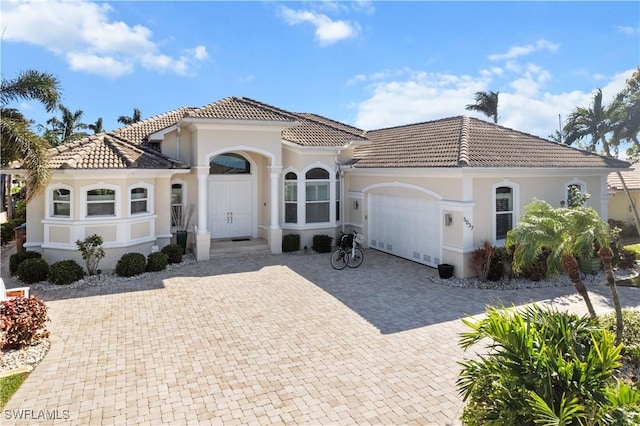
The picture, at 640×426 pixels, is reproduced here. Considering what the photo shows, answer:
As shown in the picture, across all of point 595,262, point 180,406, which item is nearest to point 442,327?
point 180,406

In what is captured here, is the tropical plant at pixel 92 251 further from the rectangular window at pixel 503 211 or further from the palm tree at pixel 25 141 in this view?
the rectangular window at pixel 503 211

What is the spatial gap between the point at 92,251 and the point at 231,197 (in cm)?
708

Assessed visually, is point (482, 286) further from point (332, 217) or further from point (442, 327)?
point (332, 217)

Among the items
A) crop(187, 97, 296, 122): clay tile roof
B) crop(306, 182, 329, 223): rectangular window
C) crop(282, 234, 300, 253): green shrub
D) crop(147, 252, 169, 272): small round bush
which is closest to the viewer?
crop(147, 252, 169, 272): small round bush

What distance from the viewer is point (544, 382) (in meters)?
4.93

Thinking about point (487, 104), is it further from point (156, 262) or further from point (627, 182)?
point (156, 262)

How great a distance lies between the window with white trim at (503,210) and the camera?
1490cm

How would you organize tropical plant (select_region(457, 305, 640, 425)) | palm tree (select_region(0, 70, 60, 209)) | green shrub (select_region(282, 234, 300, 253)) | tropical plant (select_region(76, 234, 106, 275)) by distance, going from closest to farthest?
tropical plant (select_region(457, 305, 640, 425)) < palm tree (select_region(0, 70, 60, 209)) < tropical plant (select_region(76, 234, 106, 275)) < green shrub (select_region(282, 234, 300, 253))

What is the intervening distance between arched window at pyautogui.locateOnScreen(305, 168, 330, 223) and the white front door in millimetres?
2980

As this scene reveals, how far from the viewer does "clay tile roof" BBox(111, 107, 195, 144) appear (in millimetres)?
19453

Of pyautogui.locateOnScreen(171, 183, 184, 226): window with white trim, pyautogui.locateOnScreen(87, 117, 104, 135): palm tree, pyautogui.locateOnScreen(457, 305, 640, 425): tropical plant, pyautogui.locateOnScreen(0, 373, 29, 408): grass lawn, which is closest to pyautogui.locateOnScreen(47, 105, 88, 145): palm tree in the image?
pyautogui.locateOnScreen(87, 117, 104, 135): palm tree

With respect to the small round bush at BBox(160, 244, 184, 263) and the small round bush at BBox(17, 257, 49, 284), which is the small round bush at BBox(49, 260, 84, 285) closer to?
the small round bush at BBox(17, 257, 49, 284)

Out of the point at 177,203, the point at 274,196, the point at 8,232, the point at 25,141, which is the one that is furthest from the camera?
the point at 8,232

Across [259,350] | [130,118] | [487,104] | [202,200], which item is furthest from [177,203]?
[130,118]
